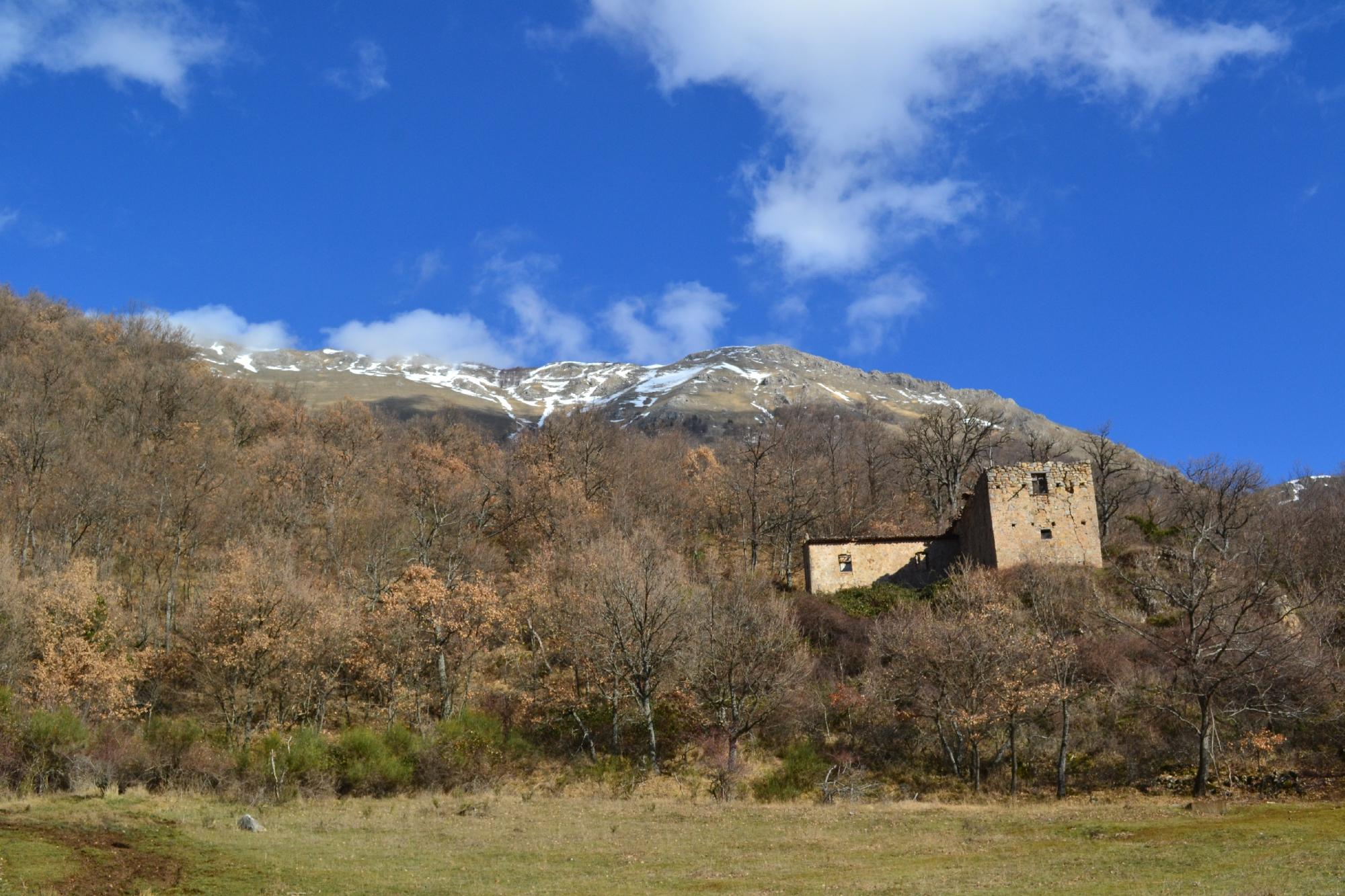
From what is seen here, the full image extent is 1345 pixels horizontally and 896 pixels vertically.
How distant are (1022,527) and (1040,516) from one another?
47.3 inches

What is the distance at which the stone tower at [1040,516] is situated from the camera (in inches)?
1980

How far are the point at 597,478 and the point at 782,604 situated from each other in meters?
27.9

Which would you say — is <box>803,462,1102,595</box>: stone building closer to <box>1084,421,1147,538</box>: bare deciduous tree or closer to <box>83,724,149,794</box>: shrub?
<box>1084,421,1147,538</box>: bare deciduous tree

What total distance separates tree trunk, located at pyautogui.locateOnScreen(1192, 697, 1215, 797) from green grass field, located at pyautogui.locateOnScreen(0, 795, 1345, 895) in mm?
1720

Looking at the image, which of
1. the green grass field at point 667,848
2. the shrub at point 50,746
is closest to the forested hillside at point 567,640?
Result: the shrub at point 50,746

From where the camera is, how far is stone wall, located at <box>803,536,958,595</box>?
177ft

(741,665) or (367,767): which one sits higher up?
(741,665)

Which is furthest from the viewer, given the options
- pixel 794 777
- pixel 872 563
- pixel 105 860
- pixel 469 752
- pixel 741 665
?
pixel 872 563

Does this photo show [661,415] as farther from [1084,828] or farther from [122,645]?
[1084,828]

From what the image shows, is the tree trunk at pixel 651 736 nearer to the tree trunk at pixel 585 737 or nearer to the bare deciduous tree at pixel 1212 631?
the tree trunk at pixel 585 737

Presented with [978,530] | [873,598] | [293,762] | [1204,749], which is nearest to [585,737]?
[293,762]

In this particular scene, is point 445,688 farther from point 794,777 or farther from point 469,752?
point 794,777

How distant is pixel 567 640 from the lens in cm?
4819

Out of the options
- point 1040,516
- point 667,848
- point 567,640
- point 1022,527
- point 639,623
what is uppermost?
point 1040,516
